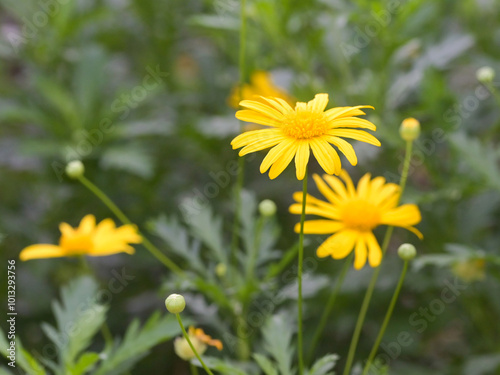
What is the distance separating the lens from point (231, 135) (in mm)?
2273

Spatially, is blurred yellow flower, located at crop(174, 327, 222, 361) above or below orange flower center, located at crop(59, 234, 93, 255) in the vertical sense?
below

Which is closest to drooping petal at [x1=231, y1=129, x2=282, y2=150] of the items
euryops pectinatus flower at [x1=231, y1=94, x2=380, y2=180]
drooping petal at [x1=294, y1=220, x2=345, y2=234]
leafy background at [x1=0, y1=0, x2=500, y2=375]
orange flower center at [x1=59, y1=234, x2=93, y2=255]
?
euryops pectinatus flower at [x1=231, y1=94, x2=380, y2=180]

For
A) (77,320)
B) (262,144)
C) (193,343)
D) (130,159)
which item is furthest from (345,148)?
(130,159)

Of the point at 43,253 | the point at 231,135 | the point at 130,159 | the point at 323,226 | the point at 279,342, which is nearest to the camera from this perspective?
the point at 279,342

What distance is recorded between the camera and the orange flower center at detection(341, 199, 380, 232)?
127 cm

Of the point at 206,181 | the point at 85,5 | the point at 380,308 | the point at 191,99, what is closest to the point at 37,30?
the point at 85,5

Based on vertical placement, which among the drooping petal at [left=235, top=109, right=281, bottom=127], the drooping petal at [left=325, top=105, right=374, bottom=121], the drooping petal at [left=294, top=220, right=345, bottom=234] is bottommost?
the drooping petal at [left=294, top=220, right=345, bottom=234]

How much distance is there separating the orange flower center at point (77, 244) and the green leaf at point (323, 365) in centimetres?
68

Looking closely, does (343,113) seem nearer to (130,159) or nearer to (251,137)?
(251,137)

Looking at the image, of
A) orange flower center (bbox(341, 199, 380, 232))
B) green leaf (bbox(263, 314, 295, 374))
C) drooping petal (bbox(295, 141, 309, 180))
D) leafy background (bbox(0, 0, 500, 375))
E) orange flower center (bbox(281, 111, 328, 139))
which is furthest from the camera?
leafy background (bbox(0, 0, 500, 375))

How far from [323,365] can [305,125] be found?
0.48m

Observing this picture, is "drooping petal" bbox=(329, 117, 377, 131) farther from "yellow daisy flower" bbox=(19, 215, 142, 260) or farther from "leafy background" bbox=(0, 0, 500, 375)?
"yellow daisy flower" bbox=(19, 215, 142, 260)

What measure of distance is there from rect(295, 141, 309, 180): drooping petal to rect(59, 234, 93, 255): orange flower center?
2.40 ft

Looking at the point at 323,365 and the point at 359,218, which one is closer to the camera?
the point at 323,365
